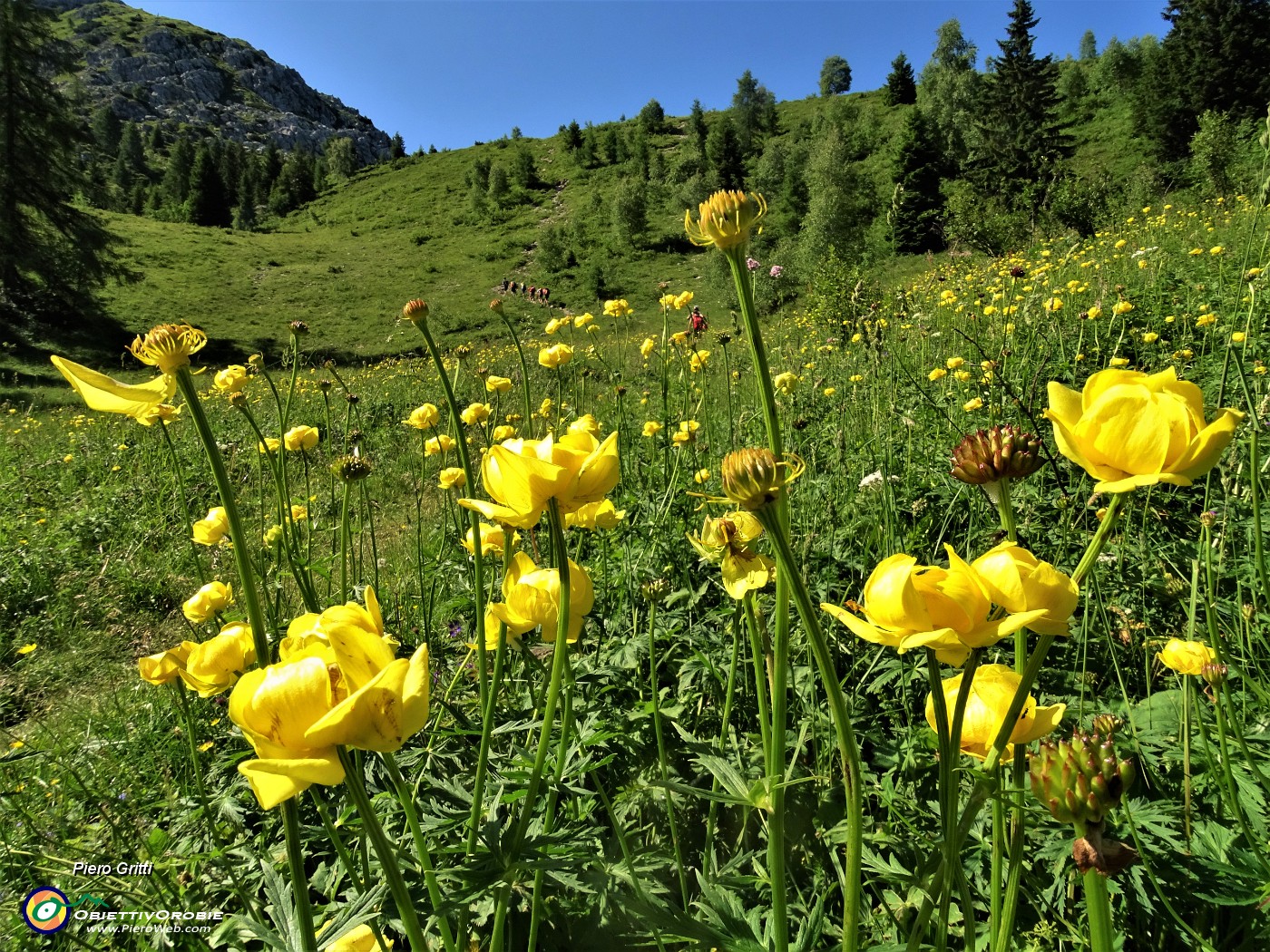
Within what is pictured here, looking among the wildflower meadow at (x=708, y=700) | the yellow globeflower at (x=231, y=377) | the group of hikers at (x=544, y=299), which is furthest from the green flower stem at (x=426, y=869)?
the group of hikers at (x=544, y=299)

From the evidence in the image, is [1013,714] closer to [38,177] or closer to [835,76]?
[38,177]

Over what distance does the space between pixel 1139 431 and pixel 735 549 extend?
1.34 feet

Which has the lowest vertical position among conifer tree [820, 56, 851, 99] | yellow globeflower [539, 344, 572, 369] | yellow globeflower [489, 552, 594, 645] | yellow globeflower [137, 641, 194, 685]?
yellow globeflower [137, 641, 194, 685]

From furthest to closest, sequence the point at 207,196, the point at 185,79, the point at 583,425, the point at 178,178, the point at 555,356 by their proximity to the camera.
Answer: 1. the point at 185,79
2. the point at 178,178
3. the point at 207,196
4. the point at 555,356
5. the point at 583,425

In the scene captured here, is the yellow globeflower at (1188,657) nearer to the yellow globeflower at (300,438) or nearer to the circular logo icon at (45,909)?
the circular logo icon at (45,909)

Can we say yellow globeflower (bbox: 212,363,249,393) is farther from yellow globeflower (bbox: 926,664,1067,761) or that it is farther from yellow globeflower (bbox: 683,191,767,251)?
yellow globeflower (bbox: 926,664,1067,761)

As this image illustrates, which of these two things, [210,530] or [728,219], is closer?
[728,219]

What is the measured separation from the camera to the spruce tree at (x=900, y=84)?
44500 millimetres

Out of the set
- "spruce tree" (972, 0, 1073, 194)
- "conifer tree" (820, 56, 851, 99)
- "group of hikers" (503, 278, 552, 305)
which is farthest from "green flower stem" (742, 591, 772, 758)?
"conifer tree" (820, 56, 851, 99)

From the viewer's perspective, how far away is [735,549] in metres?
0.78

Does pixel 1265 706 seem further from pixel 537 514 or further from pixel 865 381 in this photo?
pixel 865 381

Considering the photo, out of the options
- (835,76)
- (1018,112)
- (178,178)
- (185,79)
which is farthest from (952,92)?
(185,79)

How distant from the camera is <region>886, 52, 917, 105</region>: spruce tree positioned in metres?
44.5

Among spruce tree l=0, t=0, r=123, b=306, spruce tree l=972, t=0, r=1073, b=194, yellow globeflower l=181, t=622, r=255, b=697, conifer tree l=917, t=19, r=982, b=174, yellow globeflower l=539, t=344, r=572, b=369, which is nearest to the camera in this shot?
yellow globeflower l=181, t=622, r=255, b=697
